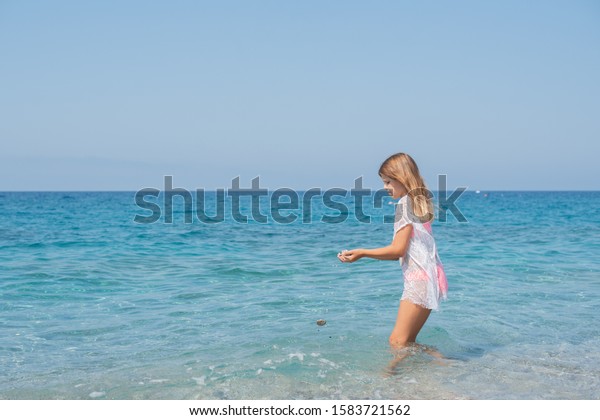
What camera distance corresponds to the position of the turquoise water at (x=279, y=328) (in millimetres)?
5402

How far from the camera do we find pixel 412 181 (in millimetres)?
5480

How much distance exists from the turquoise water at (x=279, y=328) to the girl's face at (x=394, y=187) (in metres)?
1.65

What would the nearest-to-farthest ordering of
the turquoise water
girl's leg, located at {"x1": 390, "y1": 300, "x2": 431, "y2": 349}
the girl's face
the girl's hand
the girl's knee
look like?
the girl's hand
the turquoise water
the girl's face
girl's leg, located at {"x1": 390, "y1": 300, "x2": 431, "y2": 349}
the girl's knee

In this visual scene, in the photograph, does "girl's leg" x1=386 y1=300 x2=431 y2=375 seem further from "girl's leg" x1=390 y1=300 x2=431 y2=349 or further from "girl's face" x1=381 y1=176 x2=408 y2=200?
"girl's face" x1=381 y1=176 x2=408 y2=200

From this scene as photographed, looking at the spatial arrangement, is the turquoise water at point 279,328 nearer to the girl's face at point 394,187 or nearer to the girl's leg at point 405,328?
the girl's leg at point 405,328

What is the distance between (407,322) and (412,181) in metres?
1.39

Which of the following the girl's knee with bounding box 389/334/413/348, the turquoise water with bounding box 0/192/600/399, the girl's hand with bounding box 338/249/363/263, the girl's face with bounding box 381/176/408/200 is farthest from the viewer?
the girl's knee with bounding box 389/334/413/348

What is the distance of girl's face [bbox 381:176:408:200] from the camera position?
5.55 metres

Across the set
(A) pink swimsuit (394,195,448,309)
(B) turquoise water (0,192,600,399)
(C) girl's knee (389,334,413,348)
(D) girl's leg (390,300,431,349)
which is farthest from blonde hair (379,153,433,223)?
(B) turquoise water (0,192,600,399)

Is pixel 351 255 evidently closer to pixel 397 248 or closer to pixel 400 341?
pixel 397 248

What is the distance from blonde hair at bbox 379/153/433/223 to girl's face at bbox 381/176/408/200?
0.04 m

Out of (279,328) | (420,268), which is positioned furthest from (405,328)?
(279,328)
